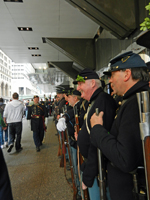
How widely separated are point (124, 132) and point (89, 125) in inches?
26.1

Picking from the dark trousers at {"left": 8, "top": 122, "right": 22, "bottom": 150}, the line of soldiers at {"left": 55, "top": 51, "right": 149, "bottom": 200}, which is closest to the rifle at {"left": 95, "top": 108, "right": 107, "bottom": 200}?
the line of soldiers at {"left": 55, "top": 51, "right": 149, "bottom": 200}

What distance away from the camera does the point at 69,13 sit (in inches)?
242

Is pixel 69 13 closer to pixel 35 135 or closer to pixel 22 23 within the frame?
pixel 22 23

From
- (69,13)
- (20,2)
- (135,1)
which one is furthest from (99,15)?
(20,2)

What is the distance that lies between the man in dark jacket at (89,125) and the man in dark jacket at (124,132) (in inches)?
11.4

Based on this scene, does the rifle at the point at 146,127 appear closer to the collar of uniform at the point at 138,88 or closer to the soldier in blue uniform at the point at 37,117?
the collar of uniform at the point at 138,88

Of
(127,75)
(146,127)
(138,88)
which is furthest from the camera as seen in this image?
(127,75)

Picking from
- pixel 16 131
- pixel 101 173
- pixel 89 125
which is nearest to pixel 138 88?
pixel 89 125

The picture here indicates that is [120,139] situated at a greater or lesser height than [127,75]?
lesser

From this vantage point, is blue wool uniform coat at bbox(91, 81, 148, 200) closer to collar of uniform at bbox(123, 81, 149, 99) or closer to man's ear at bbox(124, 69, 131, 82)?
collar of uniform at bbox(123, 81, 149, 99)

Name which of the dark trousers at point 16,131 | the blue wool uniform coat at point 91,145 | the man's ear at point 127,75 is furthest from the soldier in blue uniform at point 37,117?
the man's ear at point 127,75

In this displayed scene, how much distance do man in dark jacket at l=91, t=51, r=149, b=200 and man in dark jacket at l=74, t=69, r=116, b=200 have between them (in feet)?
0.95

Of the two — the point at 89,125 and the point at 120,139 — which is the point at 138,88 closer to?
the point at 120,139

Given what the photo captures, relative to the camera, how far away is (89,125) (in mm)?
1898
